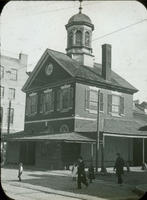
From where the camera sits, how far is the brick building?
74.5ft

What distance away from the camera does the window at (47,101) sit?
29156 millimetres

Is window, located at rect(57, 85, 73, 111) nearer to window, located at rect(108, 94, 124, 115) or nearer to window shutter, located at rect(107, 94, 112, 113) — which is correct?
window shutter, located at rect(107, 94, 112, 113)

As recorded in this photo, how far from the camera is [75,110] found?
26.4 meters

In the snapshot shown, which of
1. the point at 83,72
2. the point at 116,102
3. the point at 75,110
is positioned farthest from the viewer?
the point at 83,72

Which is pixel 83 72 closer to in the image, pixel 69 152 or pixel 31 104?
pixel 69 152

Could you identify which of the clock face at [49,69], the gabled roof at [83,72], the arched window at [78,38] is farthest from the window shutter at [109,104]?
the arched window at [78,38]

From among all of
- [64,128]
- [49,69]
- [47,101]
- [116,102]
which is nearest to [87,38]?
[49,69]

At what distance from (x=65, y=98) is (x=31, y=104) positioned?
5.25 metres

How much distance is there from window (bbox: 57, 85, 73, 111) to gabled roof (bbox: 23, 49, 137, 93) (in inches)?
52.3

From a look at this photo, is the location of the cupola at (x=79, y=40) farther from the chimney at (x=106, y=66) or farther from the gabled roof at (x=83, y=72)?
the chimney at (x=106, y=66)

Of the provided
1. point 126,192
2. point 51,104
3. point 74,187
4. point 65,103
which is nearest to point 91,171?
point 74,187

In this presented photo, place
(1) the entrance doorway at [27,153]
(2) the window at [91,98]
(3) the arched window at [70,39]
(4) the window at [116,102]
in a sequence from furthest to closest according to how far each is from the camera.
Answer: (3) the arched window at [70,39] < (1) the entrance doorway at [27,153] < (2) the window at [91,98] < (4) the window at [116,102]

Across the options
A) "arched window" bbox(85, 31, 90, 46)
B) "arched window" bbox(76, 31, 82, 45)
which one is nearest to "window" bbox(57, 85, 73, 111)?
"arched window" bbox(76, 31, 82, 45)

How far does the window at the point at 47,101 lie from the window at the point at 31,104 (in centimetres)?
96
